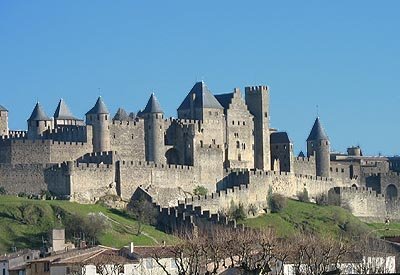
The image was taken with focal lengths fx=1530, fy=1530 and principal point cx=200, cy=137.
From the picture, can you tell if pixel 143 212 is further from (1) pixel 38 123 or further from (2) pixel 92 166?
(1) pixel 38 123

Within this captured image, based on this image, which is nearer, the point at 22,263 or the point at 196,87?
the point at 22,263

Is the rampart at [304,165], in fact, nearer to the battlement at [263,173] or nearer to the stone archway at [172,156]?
the battlement at [263,173]

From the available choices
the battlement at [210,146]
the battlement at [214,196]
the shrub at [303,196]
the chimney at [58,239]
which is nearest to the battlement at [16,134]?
the battlement at [210,146]

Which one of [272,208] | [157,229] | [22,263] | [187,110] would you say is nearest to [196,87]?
[187,110]

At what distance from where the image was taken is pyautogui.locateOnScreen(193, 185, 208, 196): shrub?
121 metres

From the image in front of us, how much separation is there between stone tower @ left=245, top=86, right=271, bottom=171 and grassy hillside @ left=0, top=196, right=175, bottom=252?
26.2m

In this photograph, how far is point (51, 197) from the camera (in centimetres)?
11081

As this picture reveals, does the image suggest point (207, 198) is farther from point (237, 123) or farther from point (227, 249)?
point (227, 249)

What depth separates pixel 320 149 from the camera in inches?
5620

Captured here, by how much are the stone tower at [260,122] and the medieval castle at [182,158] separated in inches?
3.4

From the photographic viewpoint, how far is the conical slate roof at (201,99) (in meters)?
129

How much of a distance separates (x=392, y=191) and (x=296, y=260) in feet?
210

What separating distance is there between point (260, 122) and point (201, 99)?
23.0ft

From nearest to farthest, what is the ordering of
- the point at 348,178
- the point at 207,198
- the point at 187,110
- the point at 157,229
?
the point at 157,229 → the point at 207,198 → the point at 187,110 → the point at 348,178
